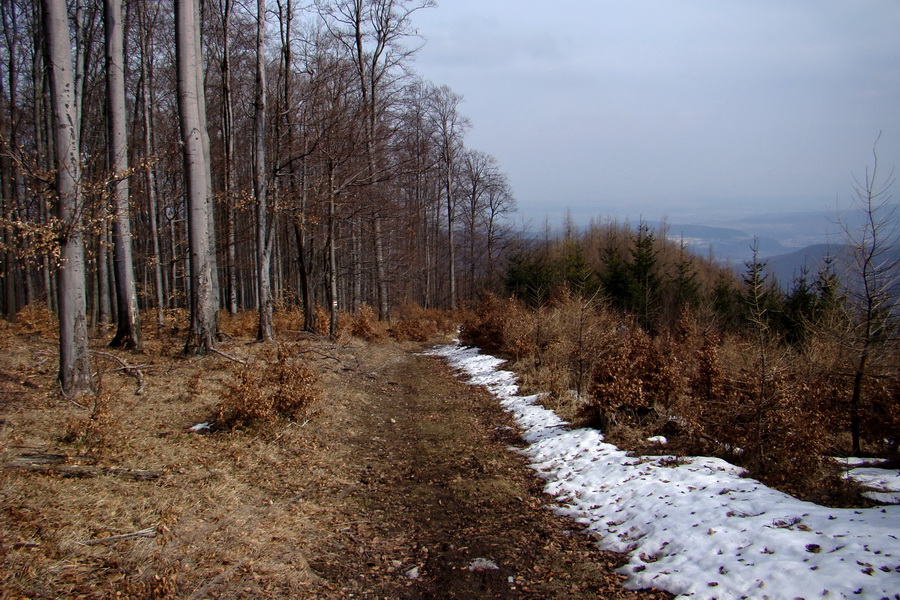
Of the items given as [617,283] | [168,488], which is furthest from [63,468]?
[617,283]

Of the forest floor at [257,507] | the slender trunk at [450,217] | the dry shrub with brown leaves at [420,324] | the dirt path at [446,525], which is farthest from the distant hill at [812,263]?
the slender trunk at [450,217]

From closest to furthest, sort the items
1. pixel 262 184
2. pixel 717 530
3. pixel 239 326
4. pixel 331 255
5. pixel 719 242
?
pixel 717 530, pixel 262 184, pixel 239 326, pixel 331 255, pixel 719 242

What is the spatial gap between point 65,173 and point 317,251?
14.2 metres

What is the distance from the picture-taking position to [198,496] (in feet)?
15.0

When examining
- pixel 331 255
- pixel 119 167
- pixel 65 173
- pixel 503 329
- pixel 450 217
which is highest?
pixel 450 217

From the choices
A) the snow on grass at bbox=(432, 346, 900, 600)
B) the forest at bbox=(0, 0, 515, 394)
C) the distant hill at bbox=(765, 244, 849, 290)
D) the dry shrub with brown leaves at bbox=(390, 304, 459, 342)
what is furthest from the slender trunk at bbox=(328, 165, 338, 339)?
the distant hill at bbox=(765, 244, 849, 290)

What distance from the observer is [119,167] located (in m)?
7.36

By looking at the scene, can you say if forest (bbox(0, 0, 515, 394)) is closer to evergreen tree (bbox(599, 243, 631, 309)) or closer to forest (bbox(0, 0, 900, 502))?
forest (bbox(0, 0, 900, 502))

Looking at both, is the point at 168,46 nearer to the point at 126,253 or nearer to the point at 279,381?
the point at 126,253

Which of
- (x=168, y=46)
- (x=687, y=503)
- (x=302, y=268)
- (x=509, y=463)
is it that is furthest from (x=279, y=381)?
(x=168, y=46)

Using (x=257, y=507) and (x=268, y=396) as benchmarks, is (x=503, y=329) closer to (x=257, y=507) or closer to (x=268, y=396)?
(x=268, y=396)

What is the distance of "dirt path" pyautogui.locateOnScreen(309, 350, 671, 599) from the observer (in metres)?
3.82

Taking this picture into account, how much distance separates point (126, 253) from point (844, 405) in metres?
12.1

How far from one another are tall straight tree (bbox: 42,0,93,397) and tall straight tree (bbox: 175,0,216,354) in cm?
293
